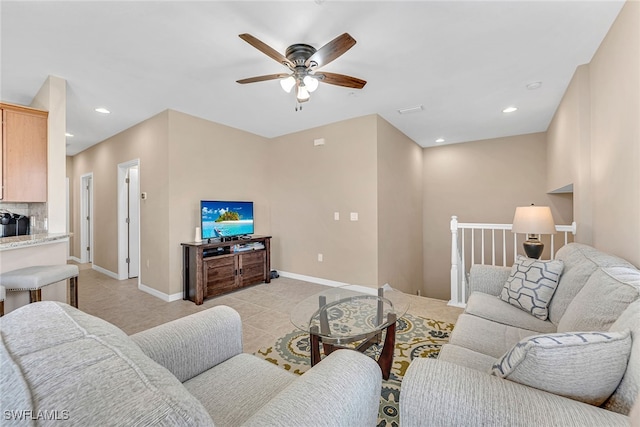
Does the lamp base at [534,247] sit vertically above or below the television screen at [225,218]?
below

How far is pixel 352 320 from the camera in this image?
6.47 feet

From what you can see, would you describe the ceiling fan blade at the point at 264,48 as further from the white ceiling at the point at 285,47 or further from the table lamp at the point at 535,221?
the table lamp at the point at 535,221

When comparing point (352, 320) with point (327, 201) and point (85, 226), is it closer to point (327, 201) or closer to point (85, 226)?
point (327, 201)

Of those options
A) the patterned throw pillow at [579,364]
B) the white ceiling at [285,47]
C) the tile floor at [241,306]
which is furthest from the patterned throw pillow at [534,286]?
the white ceiling at [285,47]

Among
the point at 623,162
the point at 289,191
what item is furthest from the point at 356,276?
the point at 623,162

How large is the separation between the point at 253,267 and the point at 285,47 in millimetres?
3079

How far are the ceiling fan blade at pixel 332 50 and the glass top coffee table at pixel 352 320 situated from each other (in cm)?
A: 190

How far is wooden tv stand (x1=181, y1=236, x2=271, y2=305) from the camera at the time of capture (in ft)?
11.4

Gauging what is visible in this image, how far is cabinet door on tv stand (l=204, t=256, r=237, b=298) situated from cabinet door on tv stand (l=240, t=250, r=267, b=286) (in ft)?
0.55

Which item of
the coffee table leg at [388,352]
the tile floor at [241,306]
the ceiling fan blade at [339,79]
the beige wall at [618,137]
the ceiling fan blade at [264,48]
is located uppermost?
the ceiling fan blade at [264,48]

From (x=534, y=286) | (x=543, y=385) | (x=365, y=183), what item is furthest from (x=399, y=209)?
(x=543, y=385)

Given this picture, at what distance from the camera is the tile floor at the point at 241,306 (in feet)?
8.95

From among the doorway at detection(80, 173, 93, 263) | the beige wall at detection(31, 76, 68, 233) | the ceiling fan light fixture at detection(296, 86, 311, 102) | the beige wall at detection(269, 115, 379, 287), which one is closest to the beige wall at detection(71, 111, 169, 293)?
the doorway at detection(80, 173, 93, 263)

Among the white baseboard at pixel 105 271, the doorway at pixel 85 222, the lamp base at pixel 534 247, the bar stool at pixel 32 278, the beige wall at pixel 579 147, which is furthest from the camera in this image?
the doorway at pixel 85 222
